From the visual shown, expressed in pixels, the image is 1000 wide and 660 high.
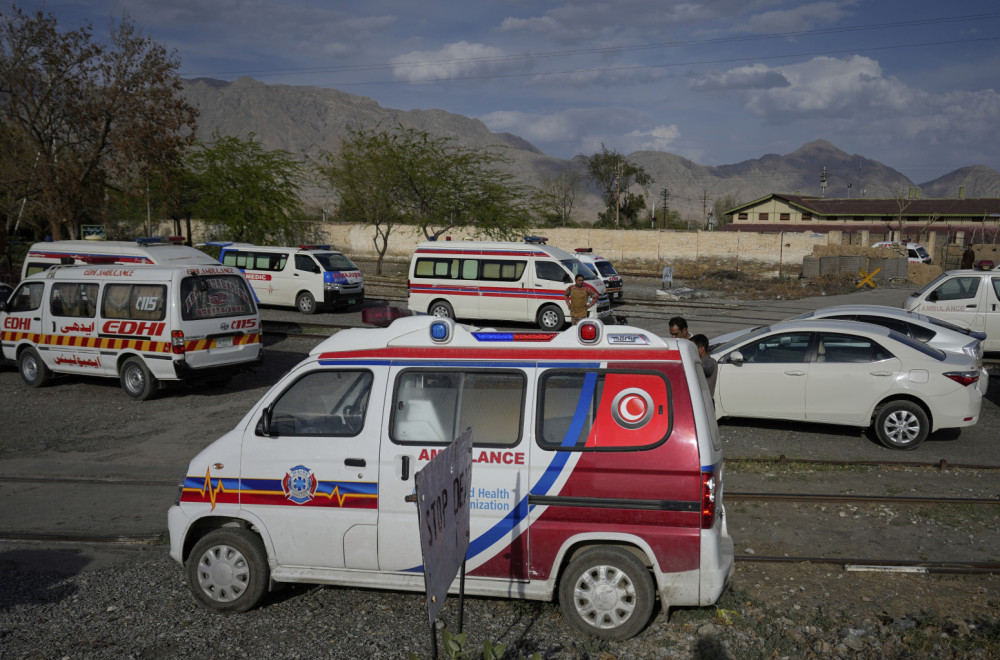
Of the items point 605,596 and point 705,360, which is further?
point 705,360

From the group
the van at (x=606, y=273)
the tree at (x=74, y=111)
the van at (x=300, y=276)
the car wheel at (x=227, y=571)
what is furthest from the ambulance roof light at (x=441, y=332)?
the tree at (x=74, y=111)

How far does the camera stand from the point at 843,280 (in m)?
36.4

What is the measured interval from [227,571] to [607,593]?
2.74 metres

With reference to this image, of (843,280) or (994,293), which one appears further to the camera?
(843,280)

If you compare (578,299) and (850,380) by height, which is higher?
(578,299)

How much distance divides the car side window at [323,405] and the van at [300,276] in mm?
17703

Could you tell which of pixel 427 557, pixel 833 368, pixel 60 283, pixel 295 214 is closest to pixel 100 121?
pixel 295 214

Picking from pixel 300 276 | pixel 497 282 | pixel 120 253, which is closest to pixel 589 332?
pixel 120 253

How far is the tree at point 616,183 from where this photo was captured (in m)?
78.1

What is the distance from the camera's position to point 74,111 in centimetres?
2925

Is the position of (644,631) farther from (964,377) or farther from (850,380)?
(964,377)

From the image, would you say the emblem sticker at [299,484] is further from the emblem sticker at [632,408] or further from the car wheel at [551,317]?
the car wheel at [551,317]

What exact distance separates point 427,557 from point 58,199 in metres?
31.1

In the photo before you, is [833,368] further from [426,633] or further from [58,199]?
[58,199]
